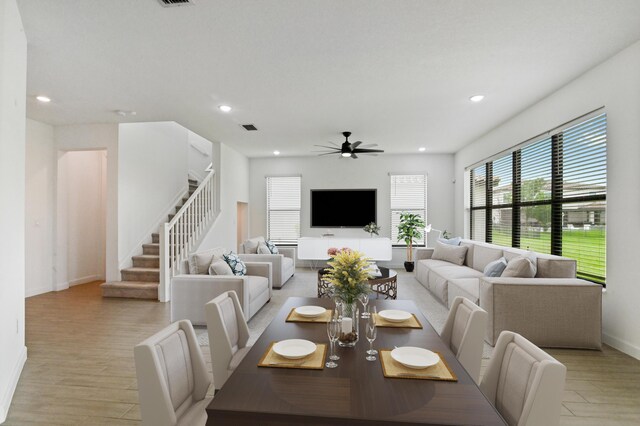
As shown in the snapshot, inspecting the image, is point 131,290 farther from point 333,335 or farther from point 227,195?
point 333,335

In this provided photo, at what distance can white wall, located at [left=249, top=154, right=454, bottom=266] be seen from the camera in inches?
323

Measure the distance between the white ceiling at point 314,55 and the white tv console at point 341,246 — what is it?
3460 millimetres

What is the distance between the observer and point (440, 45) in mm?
3021

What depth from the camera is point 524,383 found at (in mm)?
1270

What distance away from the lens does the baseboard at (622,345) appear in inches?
121

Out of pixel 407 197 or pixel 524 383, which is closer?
pixel 524 383

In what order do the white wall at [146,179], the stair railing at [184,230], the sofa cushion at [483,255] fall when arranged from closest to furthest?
the sofa cushion at [483,255] → the stair railing at [184,230] → the white wall at [146,179]

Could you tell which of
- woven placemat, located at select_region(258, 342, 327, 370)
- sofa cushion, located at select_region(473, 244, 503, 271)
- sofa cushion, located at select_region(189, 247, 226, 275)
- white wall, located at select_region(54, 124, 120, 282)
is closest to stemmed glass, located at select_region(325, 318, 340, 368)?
woven placemat, located at select_region(258, 342, 327, 370)

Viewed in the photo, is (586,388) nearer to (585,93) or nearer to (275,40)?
(585,93)

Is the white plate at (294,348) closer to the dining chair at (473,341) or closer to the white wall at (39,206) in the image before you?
the dining chair at (473,341)

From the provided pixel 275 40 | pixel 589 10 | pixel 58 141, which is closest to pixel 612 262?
pixel 589 10

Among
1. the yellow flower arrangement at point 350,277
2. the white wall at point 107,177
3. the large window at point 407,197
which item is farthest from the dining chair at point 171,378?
the large window at point 407,197

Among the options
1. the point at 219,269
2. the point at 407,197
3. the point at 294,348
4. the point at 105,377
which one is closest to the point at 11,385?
the point at 105,377

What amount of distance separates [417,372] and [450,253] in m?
5.12
